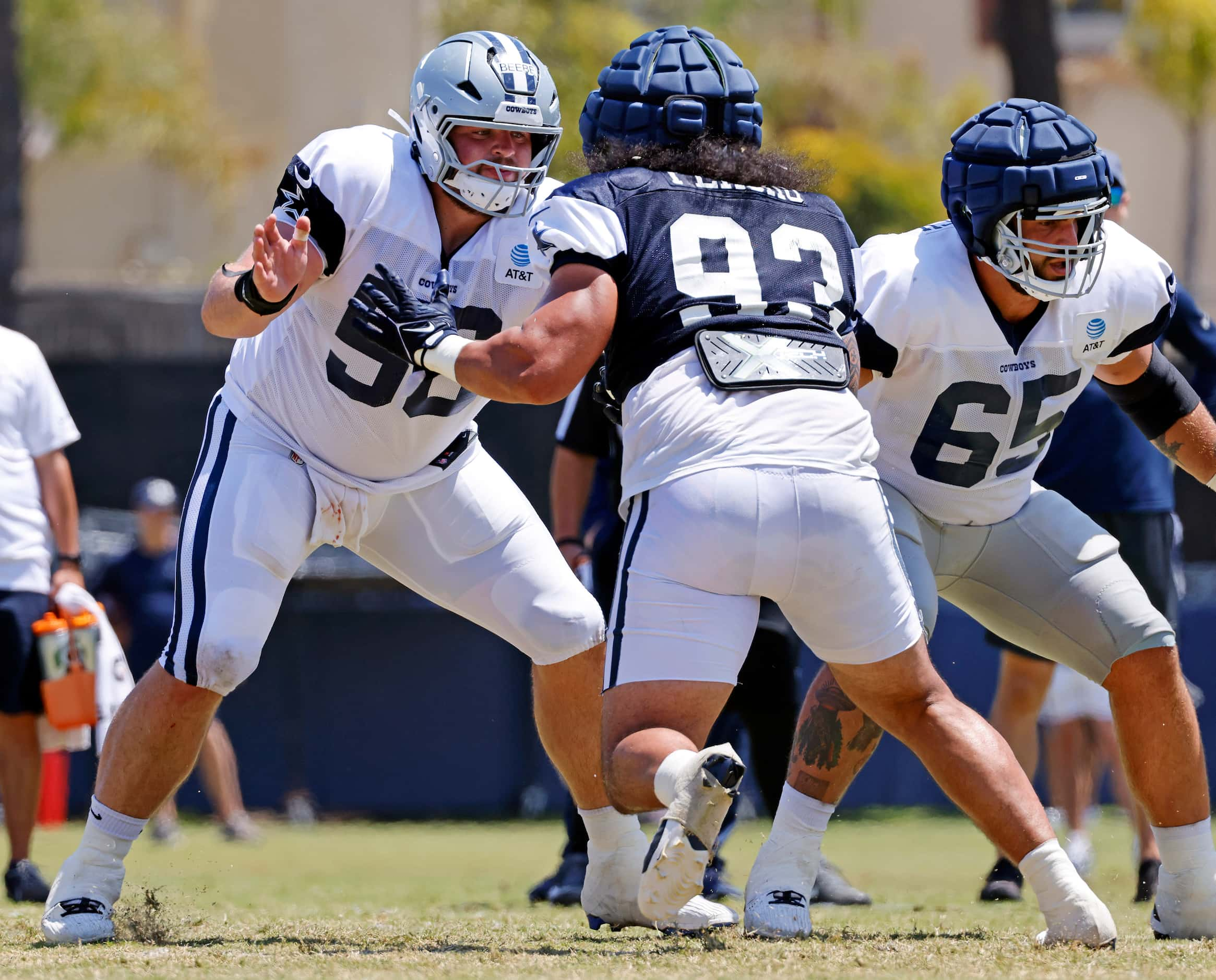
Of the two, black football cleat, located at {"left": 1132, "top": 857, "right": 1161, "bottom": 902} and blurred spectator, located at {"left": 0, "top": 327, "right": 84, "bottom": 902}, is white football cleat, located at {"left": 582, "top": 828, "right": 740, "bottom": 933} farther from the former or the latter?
blurred spectator, located at {"left": 0, "top": 327, "right": 84, "bottom": 902}

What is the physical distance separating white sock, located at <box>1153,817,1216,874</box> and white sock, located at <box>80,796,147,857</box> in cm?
247

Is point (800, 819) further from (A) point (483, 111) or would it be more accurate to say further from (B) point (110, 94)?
(B) point (110, 94)

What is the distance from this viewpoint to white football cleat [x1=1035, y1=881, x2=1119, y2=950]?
389 centimetres

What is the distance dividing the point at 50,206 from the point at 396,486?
4485 centimetres

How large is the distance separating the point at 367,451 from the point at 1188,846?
7.22 feet

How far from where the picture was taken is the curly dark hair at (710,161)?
395 centimetres

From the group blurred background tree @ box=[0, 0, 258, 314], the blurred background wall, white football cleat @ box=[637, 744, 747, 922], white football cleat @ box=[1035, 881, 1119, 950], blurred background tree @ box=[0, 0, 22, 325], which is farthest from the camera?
blurred background tree @ box=[0, 0, 258, 314]

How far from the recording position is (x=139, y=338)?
36.3ft


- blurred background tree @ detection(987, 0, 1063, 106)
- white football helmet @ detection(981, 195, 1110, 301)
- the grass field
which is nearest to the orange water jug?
the grass field

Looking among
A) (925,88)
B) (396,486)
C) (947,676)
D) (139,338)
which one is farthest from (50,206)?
(396,486)

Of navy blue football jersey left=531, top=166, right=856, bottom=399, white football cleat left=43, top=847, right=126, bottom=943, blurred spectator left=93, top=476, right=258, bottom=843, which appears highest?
navy blue football jersey left=531, top=166, right=856, bottom=399

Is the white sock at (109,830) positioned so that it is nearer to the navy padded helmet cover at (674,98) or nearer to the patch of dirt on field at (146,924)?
the patch of dirt on field at (146,924)

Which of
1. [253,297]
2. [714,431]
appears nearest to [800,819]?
[714,431]

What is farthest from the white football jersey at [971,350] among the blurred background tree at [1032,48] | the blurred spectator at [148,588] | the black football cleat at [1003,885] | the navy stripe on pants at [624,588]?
the blurred background tree at [1032,48]
